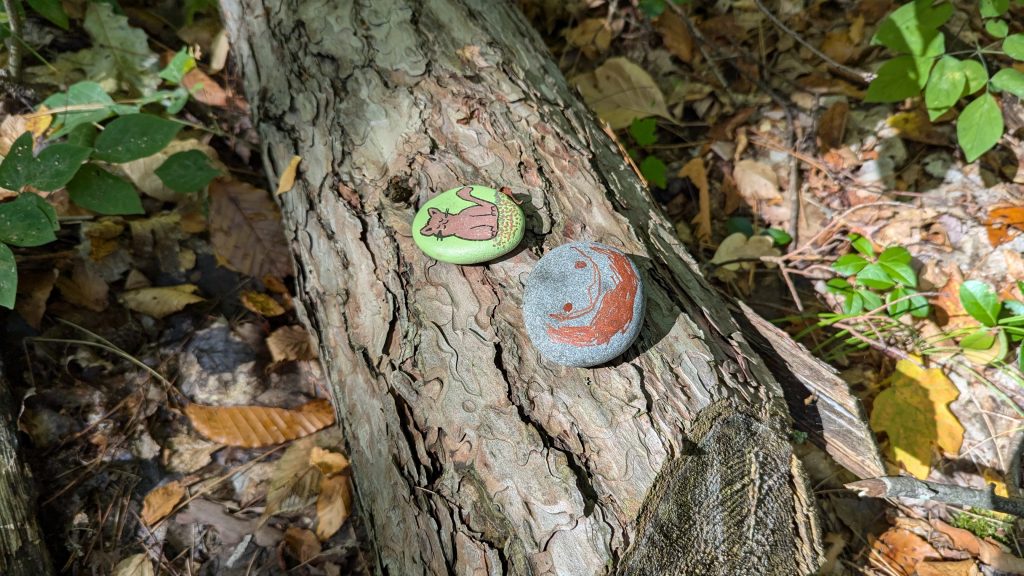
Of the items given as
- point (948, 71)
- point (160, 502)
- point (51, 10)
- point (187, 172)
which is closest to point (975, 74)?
point (948, 71)

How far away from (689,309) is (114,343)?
8.42ft

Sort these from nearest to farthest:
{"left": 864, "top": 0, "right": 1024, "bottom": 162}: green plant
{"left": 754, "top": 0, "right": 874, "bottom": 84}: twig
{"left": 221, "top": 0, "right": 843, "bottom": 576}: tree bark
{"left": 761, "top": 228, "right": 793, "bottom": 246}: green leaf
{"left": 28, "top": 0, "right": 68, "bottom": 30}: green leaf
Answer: {"left": 221, "top": 0, "right": 843, "bottom": 576}: tree bark
{"left": 864, "top": 0, "right": 1024, "bottom": 162}: green plant
{"left": 28, "top": 0, "right": 68, "bottom": 30}: green leaf
{"left": 754, "top": 0, "right": 874, "bottom": 84}: twig
{"left": 761, "top": 228, "right": 793, "bottom": 246}: green leaf

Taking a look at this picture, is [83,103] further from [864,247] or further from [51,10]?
[864,247]

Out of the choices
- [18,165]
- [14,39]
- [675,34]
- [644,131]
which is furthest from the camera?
[675,34]

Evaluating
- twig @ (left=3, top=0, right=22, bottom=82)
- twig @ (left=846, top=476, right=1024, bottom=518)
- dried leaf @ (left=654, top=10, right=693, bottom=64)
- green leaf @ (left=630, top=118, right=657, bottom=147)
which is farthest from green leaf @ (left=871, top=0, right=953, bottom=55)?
twig @ (left=3, top=0, right=22, bottom=82)

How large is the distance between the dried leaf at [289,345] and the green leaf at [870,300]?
104 inches

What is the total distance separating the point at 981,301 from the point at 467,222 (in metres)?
2.20

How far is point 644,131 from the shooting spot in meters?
3.52

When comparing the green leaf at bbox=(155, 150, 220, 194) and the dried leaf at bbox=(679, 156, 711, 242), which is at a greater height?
the dried leaf at bbox=(679, 156, 711, 242)

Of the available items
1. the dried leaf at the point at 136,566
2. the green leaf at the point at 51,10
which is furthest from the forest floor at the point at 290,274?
the green leaf at the point at 51,10

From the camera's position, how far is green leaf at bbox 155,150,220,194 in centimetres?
283

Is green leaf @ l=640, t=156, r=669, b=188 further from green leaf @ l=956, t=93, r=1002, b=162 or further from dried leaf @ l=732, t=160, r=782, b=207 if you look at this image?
green leaf @ l=956, t=93, r=1002, b=162

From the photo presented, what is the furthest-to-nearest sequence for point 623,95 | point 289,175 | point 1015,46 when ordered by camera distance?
point 623,95 → point 289,175 → point 1015,46

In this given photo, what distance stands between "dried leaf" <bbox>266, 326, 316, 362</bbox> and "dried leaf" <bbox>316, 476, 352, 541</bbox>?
61cm
